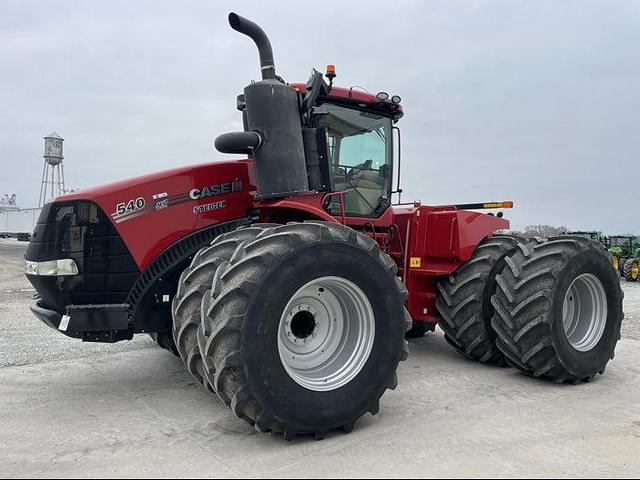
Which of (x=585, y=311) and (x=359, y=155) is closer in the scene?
(x=359, y=155)

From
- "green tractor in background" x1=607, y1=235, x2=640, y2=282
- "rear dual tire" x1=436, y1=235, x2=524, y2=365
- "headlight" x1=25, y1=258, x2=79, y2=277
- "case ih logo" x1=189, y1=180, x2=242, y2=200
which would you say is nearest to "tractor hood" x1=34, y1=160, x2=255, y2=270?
"case ih logo" x1=189, y1=180, x2=242, y2=200

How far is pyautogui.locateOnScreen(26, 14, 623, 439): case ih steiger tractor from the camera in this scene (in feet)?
11.4

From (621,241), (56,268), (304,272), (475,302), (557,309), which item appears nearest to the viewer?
(304,272)

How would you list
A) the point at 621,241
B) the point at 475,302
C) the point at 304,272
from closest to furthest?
the point at 304,272 → the point at 475,302 → the point at 621,241

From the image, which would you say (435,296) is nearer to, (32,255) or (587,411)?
(587,411)

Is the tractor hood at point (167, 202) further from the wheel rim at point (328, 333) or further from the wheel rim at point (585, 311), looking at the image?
the wheel rim at point (585, 311)

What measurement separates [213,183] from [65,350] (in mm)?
3230

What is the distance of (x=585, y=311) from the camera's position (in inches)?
226

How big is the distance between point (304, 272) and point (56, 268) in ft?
6.83

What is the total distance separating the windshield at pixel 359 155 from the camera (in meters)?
5.14

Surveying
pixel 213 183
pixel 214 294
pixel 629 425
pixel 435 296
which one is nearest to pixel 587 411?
pixel 629 425

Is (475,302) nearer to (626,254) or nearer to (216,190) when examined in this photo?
(216,190)

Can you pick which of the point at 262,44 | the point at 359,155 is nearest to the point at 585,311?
the point at 359,155

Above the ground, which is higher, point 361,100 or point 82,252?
point 361,100
